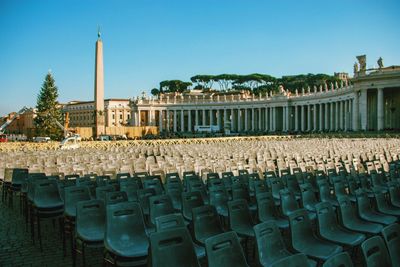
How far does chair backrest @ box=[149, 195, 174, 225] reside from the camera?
579cm

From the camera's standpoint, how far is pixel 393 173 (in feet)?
32.9

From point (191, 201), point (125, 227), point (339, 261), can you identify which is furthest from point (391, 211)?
point (125, 227)

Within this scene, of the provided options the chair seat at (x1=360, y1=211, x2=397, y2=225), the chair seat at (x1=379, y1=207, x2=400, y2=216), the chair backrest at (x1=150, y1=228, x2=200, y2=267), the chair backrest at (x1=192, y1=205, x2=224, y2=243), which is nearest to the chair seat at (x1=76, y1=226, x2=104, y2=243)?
the chair backrest at (x1=192, y1=205, x2=224, y2=243)

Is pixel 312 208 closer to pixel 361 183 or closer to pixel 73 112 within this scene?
pixel 361 183

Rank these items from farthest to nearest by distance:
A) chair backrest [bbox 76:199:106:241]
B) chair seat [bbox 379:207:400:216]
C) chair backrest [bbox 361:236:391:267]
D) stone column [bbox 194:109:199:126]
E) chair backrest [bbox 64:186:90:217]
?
stone column [bbox 194:109:199:126] → chair seat [bbox 379:207:400:216] → chair backrest [bbox 64:186:90:217] → chair backrest [bbox 76:199:106:241] → chair backrest [bbox 361:236:391:267]

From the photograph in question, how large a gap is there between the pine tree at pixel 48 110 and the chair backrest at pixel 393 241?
2316 inches

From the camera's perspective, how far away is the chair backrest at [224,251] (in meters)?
3.63

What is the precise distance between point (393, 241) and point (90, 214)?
4470mm

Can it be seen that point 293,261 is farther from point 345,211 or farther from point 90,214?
point 90,214

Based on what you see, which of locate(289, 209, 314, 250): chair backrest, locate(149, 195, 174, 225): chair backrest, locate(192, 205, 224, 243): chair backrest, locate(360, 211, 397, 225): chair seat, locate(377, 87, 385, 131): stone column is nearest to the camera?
locate(289, 209, 314, 250): chair backrest

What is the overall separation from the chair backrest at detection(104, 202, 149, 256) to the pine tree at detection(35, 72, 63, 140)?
56393 millimetres

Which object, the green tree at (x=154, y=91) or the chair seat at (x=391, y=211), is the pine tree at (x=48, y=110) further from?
the green tree at (x=154, y=91)

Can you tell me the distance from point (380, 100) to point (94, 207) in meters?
56.6

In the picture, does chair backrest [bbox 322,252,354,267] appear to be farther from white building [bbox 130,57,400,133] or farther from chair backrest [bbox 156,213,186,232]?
white building [bbox 130,57,400,133]
